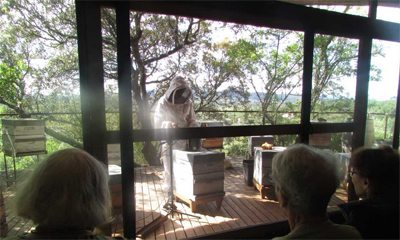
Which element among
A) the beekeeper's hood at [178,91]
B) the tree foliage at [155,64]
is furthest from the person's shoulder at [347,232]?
Answer: the tree foliage at [155,64]

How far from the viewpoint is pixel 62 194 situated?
2.26 ft

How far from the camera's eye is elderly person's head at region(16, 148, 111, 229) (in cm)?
69

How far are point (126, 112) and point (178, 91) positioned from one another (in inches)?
53.7

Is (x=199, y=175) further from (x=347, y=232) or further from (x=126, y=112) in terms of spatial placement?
(x=347, y=232)

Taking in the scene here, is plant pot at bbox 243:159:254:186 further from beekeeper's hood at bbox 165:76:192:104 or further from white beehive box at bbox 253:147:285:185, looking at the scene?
beekeeper's hood at bbox 165:76:192:104

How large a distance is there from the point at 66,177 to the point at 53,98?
13.7 feet

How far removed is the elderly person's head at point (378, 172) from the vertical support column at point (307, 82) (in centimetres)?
66

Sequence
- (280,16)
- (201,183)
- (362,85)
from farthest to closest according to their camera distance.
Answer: (201,183) < (362,85) < (280,16)

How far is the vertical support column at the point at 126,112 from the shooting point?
124 centimetres

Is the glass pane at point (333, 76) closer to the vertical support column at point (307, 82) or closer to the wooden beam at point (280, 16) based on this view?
the wooden beam at point (280, 16)

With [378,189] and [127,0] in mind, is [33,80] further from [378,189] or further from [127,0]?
[378,189]

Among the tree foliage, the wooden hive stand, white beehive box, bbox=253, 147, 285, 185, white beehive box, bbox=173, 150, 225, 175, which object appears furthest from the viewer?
the tree foliage

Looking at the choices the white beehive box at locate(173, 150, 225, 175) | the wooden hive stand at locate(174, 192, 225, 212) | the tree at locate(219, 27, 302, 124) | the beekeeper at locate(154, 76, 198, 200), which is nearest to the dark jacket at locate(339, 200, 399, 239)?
the white beehive box at locate(173, 150, 225, 175)

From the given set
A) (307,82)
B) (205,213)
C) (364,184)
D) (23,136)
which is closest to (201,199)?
(205,213)
